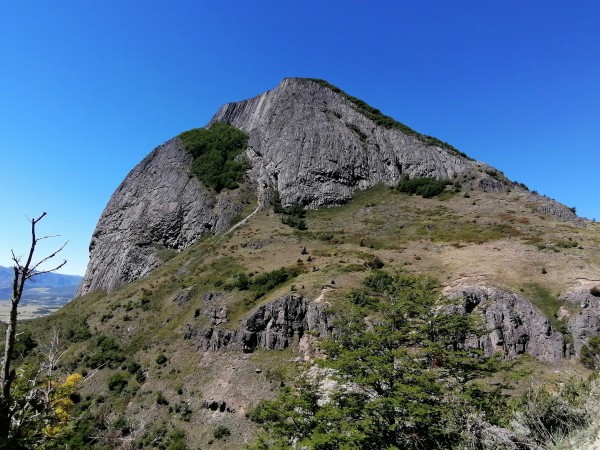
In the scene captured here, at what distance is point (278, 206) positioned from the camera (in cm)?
9494

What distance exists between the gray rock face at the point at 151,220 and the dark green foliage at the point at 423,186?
147ft

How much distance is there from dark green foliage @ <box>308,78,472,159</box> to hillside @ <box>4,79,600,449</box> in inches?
42.1

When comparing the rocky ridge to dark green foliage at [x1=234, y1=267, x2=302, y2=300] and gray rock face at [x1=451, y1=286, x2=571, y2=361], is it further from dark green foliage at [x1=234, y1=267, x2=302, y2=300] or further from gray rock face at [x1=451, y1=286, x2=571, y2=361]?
dark green foliage at [x1=234, y1=267, x2=302, y2=300]

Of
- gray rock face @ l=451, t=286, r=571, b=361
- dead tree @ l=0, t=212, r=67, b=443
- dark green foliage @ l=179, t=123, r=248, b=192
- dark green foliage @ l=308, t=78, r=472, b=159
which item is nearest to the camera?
dead tree @ l=0, t=212, r=67, b=443

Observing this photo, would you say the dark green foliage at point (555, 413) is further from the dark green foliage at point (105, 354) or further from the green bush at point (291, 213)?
the green bush at point (291, 213)

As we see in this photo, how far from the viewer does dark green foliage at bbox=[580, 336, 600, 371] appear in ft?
108

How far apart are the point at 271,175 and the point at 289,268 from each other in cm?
5357

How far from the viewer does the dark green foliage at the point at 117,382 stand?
43594 millimetres

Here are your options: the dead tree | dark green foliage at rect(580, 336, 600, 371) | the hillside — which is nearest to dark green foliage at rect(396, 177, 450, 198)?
the hillside

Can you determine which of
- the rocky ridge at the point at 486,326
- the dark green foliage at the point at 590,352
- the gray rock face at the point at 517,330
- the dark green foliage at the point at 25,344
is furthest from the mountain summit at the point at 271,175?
the dark green foliage at the point at 590,352

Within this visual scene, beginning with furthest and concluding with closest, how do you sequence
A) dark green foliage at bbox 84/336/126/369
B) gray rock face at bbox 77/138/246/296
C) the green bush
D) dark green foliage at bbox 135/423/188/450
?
gray rock face at bbox 77/138/246/296 → the green bush → dark green foliage at bbox 84/336/126/369 → dark green foliage at bbox 135/423/188/450

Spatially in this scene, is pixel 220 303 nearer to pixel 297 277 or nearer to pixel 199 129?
pixel 297 277

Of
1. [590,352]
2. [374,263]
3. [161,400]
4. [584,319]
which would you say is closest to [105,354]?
[161,400]

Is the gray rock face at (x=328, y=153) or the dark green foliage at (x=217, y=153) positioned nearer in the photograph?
the gray rock face at (x=328, y=153)
